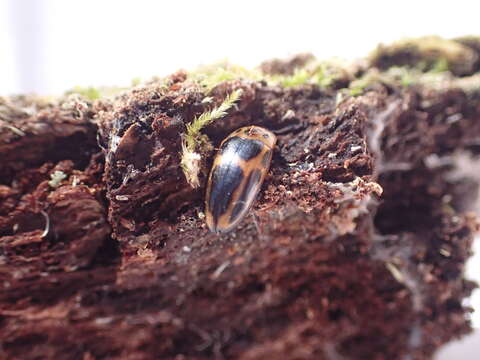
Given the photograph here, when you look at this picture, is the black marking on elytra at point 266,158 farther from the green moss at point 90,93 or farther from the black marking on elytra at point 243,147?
the green moss at point 90,93

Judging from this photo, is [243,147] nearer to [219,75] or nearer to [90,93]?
[219,75]

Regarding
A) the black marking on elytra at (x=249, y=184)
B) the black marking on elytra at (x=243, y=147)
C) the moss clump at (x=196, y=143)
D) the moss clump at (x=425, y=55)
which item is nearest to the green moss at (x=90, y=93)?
the moss clump at (x=196, y=143)

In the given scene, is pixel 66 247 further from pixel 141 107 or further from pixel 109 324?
pixel 141 107

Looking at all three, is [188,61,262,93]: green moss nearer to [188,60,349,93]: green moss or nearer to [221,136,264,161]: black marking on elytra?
[188,60,349,93]: green moss

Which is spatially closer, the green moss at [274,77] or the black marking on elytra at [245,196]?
the black marking on elytra at [245,196]

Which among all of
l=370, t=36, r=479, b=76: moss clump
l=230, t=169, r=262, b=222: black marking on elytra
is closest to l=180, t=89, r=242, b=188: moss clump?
l=230, t=169, r=262, b=222: black marking on elytra
